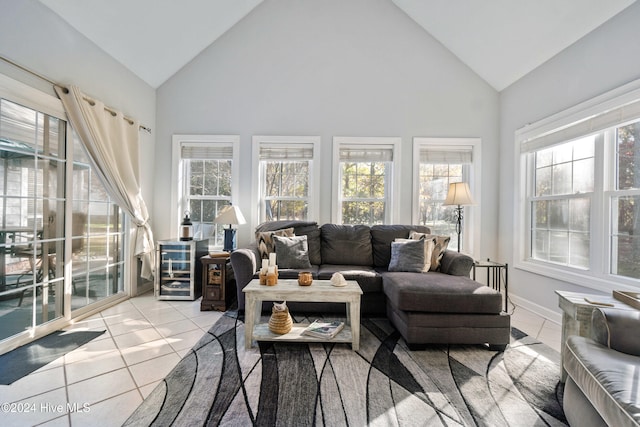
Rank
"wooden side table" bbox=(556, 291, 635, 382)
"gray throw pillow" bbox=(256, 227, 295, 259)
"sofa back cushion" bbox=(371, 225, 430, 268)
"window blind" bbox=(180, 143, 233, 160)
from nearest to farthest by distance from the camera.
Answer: "wooden side table" bbox=(556, 291, 635, 382)
"gray throw pillow" bbox=(256, 227, 295, 259)
"sofa back cushion" bbox=(371, 225, 430, 268)
"window blind" bbox=(180, 143, 233, 160)

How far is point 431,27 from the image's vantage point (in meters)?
3.63

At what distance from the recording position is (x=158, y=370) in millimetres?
1875

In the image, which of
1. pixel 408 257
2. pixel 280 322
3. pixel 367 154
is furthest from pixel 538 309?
pixel 280 322

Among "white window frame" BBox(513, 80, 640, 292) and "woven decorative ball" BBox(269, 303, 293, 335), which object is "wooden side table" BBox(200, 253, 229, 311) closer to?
"woven decorative ball" BBox(269, 303, 293, 335)

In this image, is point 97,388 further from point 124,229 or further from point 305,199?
point 305,199

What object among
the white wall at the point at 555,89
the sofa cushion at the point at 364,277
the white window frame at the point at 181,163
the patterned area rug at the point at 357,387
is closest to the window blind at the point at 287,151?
the white window frame at the point at 181,163

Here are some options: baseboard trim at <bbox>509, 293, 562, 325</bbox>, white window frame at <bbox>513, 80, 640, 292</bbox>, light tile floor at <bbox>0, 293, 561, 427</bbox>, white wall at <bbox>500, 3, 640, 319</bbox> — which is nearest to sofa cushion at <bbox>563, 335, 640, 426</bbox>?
light tile floor at <bbox>0, 293, 561, 427</bbox>

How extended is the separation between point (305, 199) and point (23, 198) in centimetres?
279

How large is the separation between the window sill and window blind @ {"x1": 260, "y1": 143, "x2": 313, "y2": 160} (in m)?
3.05

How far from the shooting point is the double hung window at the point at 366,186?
3871mm

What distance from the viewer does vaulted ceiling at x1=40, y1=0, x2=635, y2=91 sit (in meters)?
2.56

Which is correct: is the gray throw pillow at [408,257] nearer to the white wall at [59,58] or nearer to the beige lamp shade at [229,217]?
the beige lamp shade at [229,217]

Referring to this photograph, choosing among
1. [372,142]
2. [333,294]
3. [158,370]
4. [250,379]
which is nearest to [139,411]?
[158,370]

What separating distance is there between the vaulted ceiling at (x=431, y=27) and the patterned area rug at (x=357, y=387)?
296 centimetres
